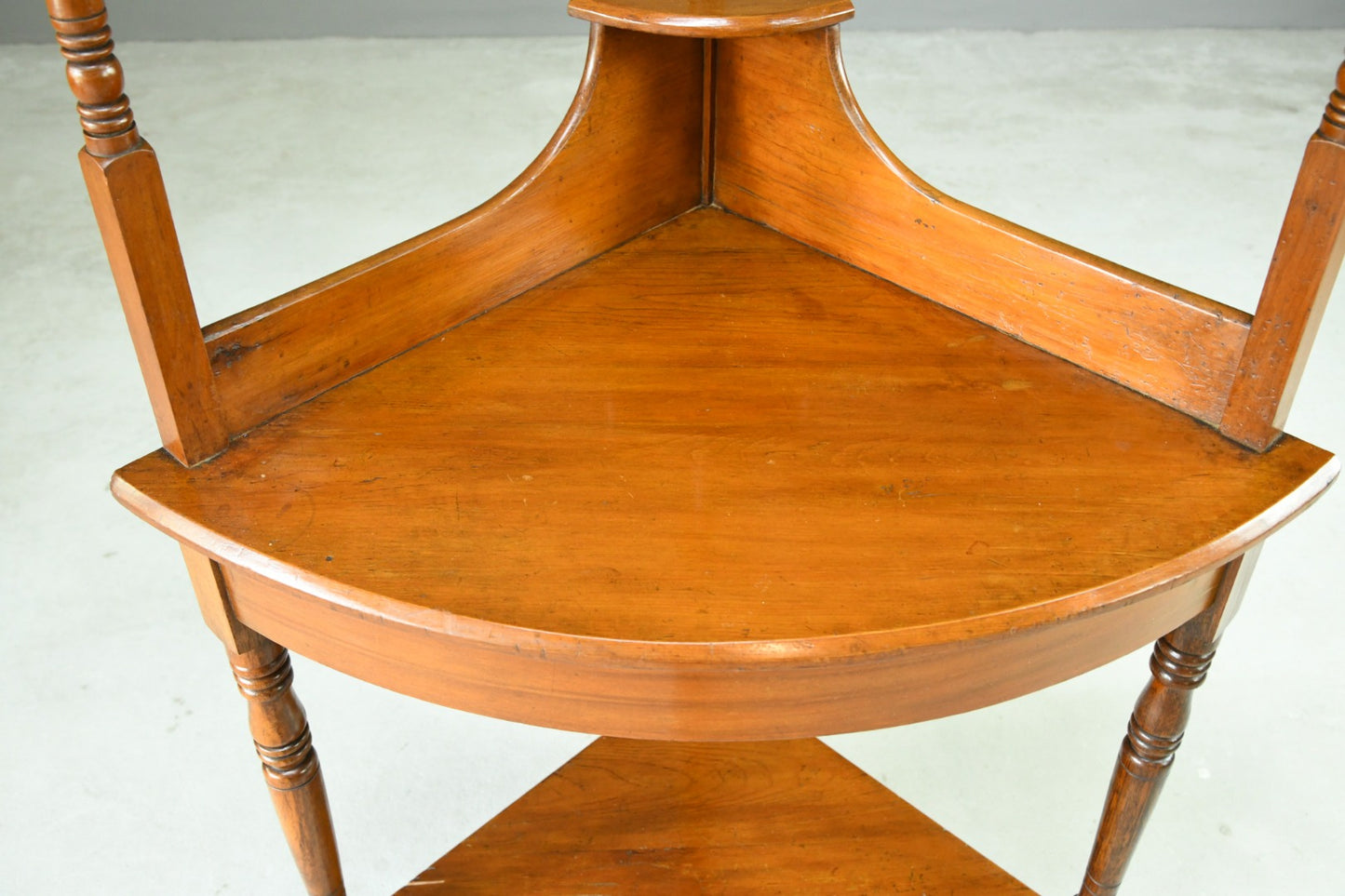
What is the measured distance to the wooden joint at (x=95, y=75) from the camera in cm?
80

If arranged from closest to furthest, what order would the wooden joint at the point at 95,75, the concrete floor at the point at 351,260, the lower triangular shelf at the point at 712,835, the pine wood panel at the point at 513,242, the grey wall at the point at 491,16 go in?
the wooden joint at the point at 95,75, the pine wood panel at the point at 513,242, the lower triangular shelf at the point at 712,835, the concrete floor at the point at 351,260, the grey wall at the point at 491,16

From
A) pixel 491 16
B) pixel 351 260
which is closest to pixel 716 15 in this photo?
pixel 351 260

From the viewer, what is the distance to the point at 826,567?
0.88 meters

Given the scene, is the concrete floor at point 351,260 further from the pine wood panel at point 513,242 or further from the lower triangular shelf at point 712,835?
the pine wood panel at point 513,242

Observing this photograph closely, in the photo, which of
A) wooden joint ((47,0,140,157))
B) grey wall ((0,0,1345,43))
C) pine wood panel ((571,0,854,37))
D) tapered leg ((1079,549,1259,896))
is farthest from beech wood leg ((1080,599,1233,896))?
grey wall ((0,0,1345,43))

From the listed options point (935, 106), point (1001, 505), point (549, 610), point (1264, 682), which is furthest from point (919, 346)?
point (935, 106)

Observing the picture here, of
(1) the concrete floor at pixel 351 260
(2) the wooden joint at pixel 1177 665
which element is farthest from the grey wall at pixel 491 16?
(2) the wooden joint at pixel 1177 665

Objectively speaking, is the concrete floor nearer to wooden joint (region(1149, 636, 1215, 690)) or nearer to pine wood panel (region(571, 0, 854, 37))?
wooden joint (region(1149, 636, 1215, 690))

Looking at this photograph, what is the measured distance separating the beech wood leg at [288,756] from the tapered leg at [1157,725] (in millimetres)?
739

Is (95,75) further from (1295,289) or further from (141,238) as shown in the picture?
(1295,289)

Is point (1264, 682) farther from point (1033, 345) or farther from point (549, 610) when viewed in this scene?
point (549, 610)

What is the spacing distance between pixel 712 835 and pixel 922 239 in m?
0.73

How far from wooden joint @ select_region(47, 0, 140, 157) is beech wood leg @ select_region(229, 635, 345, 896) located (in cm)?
42

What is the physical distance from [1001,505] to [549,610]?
336 mm
